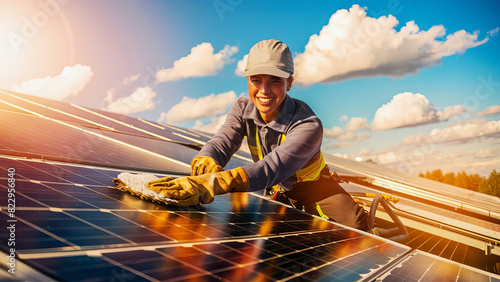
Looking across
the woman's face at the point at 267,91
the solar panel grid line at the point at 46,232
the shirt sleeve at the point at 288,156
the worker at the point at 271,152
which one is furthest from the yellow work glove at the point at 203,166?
the solar panel grid line at the point at 46,232

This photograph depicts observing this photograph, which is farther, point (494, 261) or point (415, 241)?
point (415, 241)

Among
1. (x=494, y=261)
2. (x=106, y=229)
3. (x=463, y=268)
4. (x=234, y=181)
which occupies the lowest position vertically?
(x=494, y=261)

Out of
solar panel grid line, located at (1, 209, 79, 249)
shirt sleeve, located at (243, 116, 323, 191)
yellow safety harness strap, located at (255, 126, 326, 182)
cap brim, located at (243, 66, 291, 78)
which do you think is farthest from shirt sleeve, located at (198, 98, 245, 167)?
solar panel grid line, located at (1, 209, 79, 249)

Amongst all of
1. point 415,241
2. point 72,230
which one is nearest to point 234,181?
point 72,230

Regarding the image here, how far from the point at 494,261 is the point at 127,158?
17.7 ft

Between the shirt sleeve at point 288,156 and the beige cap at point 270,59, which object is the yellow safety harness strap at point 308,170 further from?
the beige cap at point 270,59

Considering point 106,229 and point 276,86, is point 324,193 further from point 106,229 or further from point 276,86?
point 106,229

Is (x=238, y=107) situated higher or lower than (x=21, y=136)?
higher

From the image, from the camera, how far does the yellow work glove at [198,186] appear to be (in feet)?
8.27

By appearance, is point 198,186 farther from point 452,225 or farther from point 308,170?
point 452,225

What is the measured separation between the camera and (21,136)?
3869 millimetres

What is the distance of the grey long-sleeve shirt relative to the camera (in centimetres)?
346

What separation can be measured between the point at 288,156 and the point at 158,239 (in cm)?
212

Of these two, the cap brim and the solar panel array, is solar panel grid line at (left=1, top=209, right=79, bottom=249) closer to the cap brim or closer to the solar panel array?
the solar panel array
